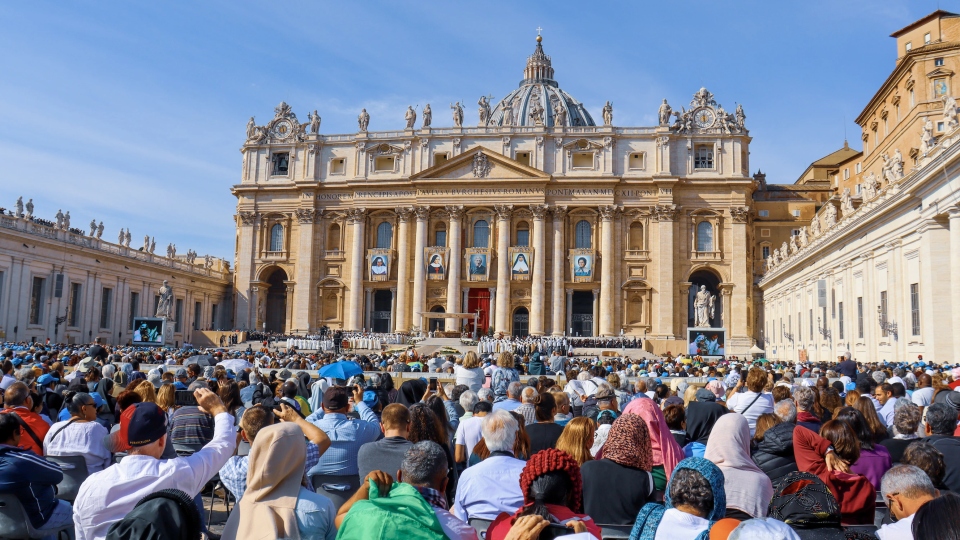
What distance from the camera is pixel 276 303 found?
6338cm

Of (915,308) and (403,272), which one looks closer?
(915,308)

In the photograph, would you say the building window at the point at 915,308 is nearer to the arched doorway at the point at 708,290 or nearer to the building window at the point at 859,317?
the building window at the point at 859,317

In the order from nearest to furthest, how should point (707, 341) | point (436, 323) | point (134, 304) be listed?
point (707, 341) → point (134, 304) → point (436, 323)

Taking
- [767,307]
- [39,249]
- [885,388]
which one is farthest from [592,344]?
[885,388]

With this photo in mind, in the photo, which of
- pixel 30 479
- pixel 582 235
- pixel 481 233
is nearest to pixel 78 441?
pixel 30 479

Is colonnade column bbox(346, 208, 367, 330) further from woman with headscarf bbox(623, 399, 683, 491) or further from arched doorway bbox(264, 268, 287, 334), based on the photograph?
woman with headscarf bbox(623, 399, 683, 491)

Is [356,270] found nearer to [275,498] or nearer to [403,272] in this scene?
[403,272]

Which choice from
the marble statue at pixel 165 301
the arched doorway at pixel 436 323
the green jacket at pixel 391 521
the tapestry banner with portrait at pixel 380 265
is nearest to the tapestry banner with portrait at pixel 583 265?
the arched doorway at pixel 436 323

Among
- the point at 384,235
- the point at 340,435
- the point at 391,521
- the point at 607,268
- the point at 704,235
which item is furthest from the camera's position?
the point at 384,235

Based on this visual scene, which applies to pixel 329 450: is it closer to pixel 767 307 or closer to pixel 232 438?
pixel 232 438

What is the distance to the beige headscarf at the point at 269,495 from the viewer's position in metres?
3.94

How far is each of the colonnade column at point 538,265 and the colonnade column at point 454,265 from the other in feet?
19.3

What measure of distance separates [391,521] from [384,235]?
56781mm

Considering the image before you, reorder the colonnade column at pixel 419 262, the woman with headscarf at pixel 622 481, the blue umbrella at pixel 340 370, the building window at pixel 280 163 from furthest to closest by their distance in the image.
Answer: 1. the building window at pixel 280 163
2. the colonnade column at pixel 419 262
3. the blue umbrella at pixel 340 370
4. the woman with headscarf at pixel 622 481
